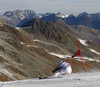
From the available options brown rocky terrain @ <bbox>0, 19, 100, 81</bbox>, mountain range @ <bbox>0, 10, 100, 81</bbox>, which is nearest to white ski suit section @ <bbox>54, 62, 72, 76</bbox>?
mountain range @ <bbox>0, 10, 100, 81</bbox>

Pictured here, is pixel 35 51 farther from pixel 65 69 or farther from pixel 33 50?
pixel 65 69

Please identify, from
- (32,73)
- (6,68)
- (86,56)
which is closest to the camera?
(6,68)

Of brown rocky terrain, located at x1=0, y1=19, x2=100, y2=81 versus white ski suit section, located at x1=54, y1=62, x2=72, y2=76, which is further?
brown rocky terrain, located at x1=0, y1=19, x2=100, y2=81

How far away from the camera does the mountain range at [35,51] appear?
66.8m

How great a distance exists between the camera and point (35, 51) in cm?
10581

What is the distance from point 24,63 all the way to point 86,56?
91725mm

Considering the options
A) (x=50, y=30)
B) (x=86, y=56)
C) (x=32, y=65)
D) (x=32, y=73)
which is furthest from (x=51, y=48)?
(x=32, y=73)

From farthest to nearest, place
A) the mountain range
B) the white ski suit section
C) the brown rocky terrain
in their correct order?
the mountain range, the brown rocky terrain, the white ski suit section

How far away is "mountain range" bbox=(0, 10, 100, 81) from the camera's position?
66750 millimetres

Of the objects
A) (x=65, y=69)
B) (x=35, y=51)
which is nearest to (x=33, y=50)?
(x=35, y=51)

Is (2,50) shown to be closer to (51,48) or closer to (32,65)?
(32,65)

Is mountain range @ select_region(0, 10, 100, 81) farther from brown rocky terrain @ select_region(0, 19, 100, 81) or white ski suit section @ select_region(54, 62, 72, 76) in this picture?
white ski suit section @ select_region(54, 62, 72, 76)

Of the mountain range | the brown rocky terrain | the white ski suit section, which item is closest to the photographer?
the white ski suit section

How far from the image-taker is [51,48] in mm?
143000
